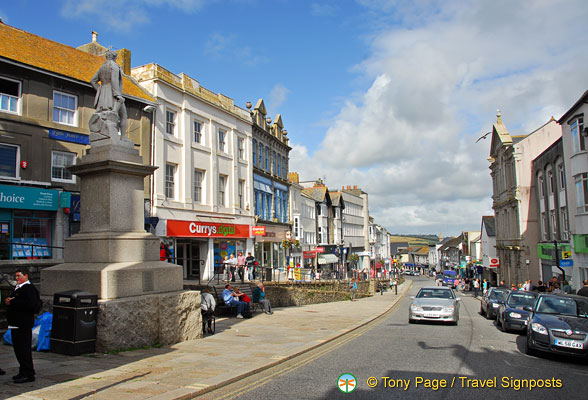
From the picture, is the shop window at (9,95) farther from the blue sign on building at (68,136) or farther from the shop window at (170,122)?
the shop window at (170,122)

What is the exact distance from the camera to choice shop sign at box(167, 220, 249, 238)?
923 inches

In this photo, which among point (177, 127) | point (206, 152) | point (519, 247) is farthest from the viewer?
point (519, 247)

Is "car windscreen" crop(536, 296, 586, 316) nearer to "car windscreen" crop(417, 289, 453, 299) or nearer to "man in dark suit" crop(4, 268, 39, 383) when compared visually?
"car windscreen" crop(417, 289, 453, 299)

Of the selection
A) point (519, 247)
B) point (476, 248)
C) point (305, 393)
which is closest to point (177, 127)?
point (305, 393)

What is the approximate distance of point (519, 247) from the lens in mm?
37375

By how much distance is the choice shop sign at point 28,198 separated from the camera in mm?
16734

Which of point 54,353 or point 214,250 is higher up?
point 214,250

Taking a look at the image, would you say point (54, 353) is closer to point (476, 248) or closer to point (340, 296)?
point (340, 296)

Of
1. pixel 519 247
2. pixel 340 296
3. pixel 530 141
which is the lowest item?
pixel 340 296

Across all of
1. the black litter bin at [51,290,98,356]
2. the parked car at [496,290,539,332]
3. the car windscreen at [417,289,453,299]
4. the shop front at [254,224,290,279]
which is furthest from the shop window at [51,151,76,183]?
the parked car at [496,290,539,332]

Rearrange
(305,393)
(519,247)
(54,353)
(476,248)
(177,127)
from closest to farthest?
1. (305,393)
2. (54,353)
3. (177,127)
4. (519,247)
5. (476,248)

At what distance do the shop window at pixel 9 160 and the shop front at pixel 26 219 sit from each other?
71cm

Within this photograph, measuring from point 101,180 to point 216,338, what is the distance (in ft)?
15.6

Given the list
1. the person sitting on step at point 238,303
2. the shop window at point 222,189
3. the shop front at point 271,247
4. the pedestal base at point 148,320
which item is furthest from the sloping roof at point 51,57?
the shop front at point 271,247
